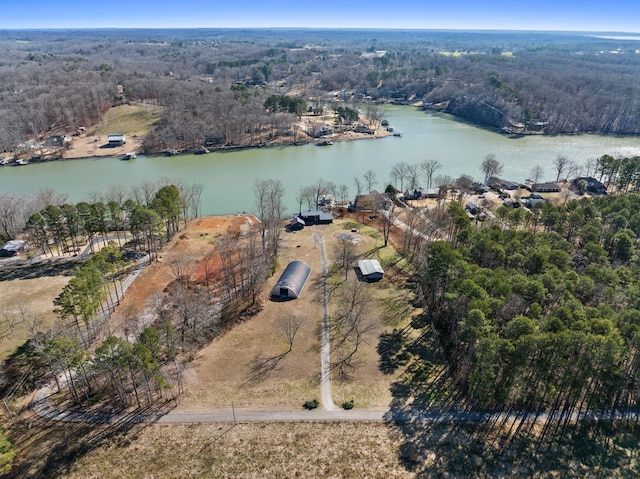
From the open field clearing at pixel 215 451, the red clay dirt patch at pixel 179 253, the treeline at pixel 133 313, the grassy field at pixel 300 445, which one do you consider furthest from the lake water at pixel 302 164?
the open field clearing at pixel 215 451

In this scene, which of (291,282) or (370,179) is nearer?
(291,282)

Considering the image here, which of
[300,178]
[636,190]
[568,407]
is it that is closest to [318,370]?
[568,407]

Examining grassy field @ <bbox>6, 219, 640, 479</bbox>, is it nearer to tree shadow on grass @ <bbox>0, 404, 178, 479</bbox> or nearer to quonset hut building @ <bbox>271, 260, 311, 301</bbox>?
tree shadow on grass @ <bbox>0, 404, 178, 479</bbox>

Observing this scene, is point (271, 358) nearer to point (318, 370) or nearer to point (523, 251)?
point (318, 370)

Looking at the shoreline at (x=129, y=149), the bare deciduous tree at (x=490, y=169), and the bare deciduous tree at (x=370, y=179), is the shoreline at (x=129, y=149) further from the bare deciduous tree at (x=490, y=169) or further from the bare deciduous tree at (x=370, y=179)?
the bare deciduous tree at (x=490, y=169)

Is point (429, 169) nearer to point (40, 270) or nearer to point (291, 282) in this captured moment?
point (291, 282)

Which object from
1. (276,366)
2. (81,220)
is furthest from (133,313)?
(81,220)
